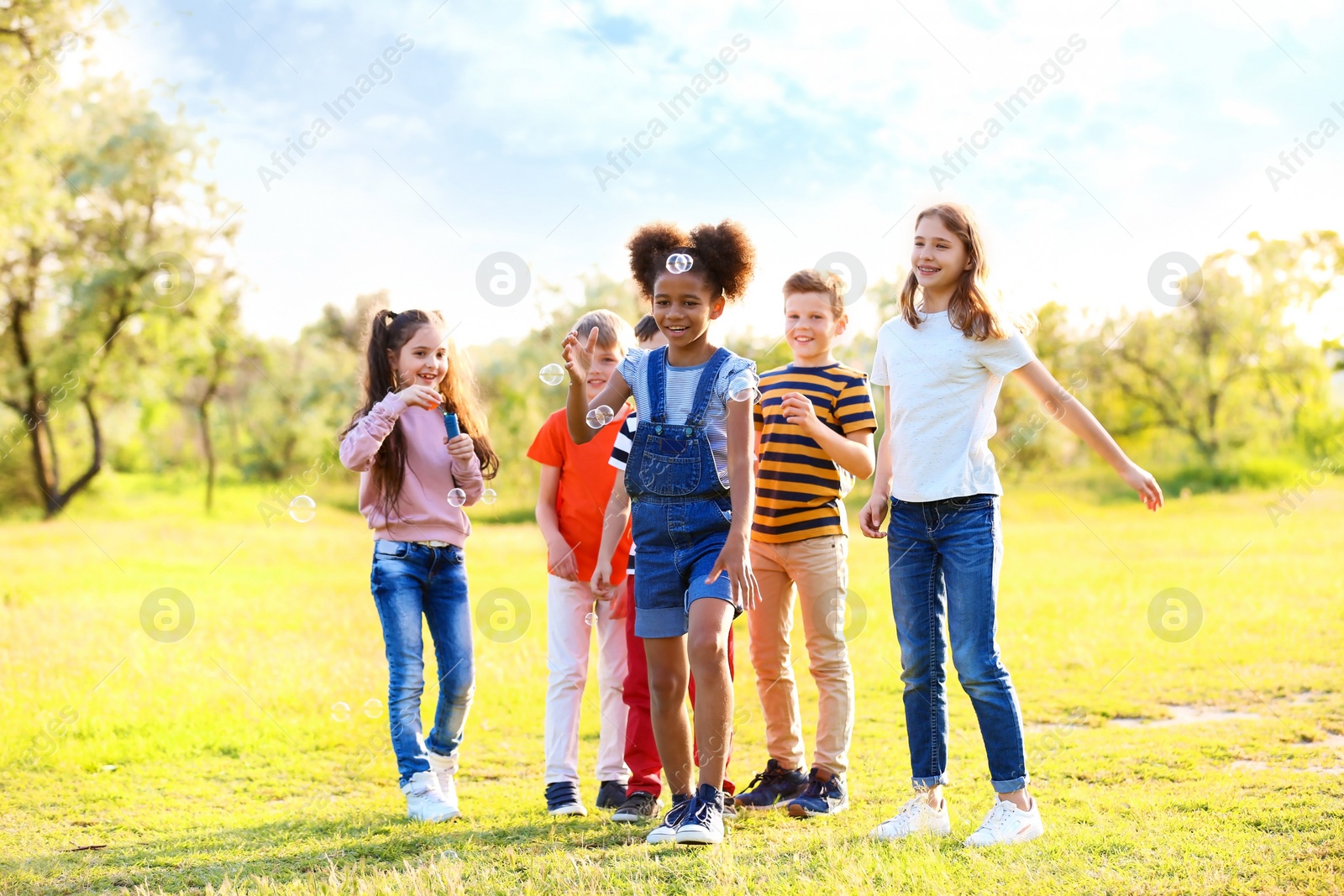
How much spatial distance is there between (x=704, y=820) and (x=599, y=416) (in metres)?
1.47

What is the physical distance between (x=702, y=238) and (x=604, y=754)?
223 cm

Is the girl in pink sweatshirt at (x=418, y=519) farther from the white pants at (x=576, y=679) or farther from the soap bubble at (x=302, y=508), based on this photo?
the soap bubble at (x=302, y=508)

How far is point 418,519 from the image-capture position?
14.9 ft

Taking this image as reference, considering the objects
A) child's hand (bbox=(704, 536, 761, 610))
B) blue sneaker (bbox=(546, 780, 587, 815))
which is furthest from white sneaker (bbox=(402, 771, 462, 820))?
child's hand (bbox=(704, 536, 761, 610))

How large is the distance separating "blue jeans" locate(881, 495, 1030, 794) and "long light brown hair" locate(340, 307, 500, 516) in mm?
1830

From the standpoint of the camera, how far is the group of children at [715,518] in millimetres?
3721

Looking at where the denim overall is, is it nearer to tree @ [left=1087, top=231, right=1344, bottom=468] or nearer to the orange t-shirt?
the orange t-shirt

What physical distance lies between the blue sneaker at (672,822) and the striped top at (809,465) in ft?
3.98

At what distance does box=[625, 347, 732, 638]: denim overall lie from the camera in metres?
3.74

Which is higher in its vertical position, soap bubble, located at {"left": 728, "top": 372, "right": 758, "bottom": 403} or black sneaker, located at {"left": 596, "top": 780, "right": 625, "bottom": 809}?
soap bubble, located at {"left": 728, "top": 372, "right": 758, "bottom": 403}

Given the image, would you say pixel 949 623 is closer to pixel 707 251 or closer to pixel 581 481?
pixel 707 251

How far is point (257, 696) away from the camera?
296 inches

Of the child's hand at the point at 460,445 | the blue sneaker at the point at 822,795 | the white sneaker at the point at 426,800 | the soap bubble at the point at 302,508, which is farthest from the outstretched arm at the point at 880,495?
the soap bubble at the point at 302,508

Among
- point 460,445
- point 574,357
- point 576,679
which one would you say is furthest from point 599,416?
point 576,679
